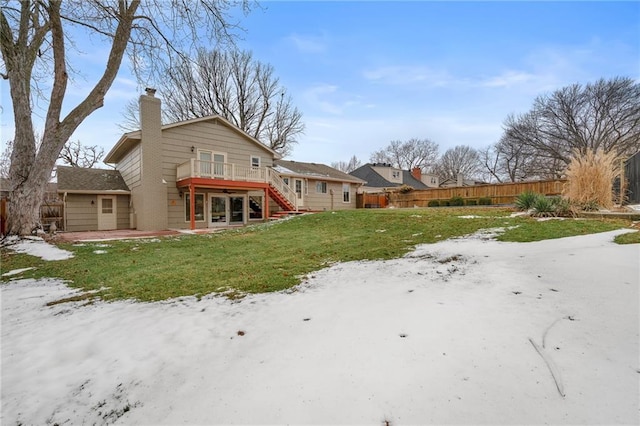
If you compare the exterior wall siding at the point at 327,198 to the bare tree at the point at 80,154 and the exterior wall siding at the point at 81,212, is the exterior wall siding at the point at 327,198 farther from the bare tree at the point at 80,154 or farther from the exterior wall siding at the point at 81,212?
the bare tree at the point at 80,154

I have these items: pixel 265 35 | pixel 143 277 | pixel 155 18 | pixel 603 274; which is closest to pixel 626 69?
pixel 265 35

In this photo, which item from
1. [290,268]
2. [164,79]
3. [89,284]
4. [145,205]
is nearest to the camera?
[89,284]

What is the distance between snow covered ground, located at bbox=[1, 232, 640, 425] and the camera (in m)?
1.52

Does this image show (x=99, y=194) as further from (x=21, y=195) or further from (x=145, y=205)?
(x=21, y=195)

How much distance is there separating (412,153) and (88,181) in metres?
43.4

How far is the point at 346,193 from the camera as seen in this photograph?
23.4 m

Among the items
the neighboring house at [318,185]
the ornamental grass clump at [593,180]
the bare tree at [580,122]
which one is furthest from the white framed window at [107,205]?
the bare tree at [580,122]

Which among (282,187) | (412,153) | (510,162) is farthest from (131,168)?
(510,162)

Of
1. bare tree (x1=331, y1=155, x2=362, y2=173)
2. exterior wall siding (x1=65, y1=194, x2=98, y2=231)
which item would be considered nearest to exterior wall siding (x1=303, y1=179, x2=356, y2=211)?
exterior wall siding (x1=65, y1=194, x2=98, y2=231)

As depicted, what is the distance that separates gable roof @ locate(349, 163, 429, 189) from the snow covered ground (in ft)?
102

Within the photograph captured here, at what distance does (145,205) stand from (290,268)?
11.5m

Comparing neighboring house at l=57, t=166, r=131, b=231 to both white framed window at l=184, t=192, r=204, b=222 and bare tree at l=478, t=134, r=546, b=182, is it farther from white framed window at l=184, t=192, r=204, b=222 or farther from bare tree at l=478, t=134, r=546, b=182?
bare tree at l=478, t=134, r=546, b=182

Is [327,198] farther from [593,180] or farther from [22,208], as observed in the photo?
[22,208]

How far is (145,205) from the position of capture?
13.3 meters
